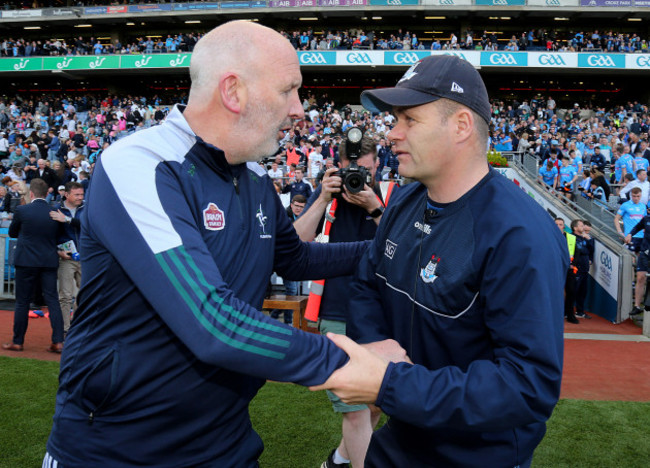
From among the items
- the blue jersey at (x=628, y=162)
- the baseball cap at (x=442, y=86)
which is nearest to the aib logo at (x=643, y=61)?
the blue jersey at (x=628, y=162)

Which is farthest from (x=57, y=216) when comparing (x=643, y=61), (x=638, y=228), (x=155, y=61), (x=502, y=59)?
(x=643, y=61)

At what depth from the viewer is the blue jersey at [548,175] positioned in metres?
16.0

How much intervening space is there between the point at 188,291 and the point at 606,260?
10532 mm

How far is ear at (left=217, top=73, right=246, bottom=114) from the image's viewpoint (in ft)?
5.89

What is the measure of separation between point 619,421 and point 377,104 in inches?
181

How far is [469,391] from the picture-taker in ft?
4.82

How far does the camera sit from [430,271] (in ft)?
5.72

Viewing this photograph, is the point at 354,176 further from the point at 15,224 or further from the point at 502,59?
the point at 502,59

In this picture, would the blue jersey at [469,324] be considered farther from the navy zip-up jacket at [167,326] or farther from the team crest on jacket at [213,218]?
the team crest on jacket at [213,218]

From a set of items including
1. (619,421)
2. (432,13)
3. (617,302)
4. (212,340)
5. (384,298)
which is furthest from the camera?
(432,13)

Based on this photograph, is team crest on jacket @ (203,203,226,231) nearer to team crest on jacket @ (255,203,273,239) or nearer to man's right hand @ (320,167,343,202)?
team crest on jacket @ (255,203,273,239)

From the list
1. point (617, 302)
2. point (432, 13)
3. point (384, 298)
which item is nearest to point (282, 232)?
point (384, 298)

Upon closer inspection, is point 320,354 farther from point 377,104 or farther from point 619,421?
point 619,421

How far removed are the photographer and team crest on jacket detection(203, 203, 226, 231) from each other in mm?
1721
